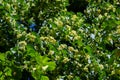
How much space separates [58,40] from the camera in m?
10.8

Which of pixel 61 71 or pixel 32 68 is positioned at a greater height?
pixel 32 68

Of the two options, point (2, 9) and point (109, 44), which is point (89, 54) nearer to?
point (109, 44)

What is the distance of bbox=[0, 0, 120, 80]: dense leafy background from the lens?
9.00m

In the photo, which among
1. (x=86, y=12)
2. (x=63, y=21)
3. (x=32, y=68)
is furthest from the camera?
(x=86, y=12)

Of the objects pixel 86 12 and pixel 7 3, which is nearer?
pixel 7 3

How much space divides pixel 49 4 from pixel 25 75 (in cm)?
301

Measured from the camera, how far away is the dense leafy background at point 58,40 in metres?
9.00

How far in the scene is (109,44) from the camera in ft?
36.5

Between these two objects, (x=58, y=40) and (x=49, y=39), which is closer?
(x=49, y=39)

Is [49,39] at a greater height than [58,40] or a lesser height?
greater

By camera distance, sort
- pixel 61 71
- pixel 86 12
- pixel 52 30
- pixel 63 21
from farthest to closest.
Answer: pixel 86 12
pixel 63 21
pixel 52 30
pixel 61 71

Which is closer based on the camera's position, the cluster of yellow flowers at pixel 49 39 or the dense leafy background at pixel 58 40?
the dense leafy background at pixel 58 40

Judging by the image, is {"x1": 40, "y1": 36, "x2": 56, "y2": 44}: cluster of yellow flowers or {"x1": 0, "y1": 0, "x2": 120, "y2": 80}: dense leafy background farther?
{"x1": 40, "y1": 36, "x2": 56, "y2": 44}: cluster of yellow flowers

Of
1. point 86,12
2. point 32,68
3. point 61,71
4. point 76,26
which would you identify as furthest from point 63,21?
point 32,68
